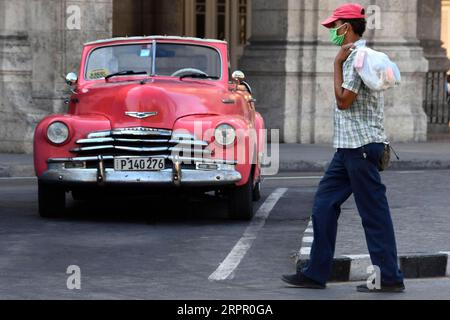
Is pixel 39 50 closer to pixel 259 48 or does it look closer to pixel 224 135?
pixel 259 48

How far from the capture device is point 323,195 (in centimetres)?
975

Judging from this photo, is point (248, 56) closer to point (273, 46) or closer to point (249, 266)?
point (273, 46)

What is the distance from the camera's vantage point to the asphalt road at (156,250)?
31.6 feet

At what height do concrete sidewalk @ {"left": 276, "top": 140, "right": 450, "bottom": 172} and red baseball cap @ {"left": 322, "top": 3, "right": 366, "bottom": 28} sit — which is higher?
red baseball cap @ {"left": 322, "top": 3, "right": 366, "bottom": 28}

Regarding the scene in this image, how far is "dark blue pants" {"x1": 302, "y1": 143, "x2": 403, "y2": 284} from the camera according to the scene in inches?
378

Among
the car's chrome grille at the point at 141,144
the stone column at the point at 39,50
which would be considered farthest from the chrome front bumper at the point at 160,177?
the stone column at the point at 39,50

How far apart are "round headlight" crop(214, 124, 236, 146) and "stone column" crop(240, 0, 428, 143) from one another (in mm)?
11123

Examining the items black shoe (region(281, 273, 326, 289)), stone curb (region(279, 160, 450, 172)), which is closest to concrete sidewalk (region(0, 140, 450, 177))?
stone curb (region(279, 160, 450, 172))

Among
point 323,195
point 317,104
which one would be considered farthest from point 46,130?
point 317,104

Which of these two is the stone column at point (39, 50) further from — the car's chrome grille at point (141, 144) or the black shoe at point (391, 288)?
the black shoe at point (391, 288)

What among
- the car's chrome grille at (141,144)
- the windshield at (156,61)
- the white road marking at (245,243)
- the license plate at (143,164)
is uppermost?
the windshield at (156,61)

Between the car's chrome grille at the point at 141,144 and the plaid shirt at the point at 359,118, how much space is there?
3.78 metres

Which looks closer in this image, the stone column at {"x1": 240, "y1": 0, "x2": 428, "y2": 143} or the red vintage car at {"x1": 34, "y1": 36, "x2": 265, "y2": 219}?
the red vintage car at {"x1": 34, "y1": 36, "x2": 265, "y2": 219}

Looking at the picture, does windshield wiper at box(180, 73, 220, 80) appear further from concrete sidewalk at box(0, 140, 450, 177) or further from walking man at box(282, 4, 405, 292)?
walking man at box(282, 4, 405, 292)
